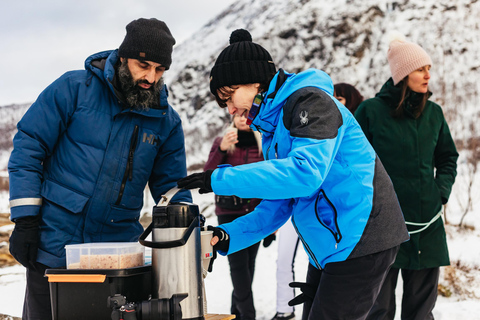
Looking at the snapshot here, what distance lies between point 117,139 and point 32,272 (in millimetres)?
699

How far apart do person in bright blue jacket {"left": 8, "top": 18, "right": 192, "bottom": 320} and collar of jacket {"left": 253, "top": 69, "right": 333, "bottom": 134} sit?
689 mm

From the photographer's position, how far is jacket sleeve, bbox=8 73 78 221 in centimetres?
200

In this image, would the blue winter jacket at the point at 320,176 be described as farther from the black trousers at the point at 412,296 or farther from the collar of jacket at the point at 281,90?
the black trousers at the point at 412,296

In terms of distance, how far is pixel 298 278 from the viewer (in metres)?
5.45

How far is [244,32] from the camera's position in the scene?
215 centimetres

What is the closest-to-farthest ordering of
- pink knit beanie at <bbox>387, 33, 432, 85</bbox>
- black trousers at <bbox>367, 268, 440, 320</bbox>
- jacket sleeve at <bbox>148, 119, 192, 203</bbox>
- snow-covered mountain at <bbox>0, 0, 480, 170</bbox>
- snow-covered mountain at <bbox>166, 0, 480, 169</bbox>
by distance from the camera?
1. jacket sleeve at <bbox>148, 119, 192, 203</bbox>
2. black trousers at <bbox>367, 268, 440, 320</bbox>
3. pink knit beanie at <bbox>387, 33, 432, 85</bbox>
4. snow-covered mountain at <bbox>0, 0, 480, 170</bbox>
5. snow-covered mountain at <bbox>166, 0, 480, 169</bbox>

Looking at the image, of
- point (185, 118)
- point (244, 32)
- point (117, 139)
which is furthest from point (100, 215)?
point (185, 118)

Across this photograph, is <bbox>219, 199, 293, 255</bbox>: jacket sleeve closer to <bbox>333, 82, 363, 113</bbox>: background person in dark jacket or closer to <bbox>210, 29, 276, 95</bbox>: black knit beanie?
<bbox>210, 29, 276, 95</bbox>: black knit beanie

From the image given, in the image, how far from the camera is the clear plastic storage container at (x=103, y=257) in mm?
1569

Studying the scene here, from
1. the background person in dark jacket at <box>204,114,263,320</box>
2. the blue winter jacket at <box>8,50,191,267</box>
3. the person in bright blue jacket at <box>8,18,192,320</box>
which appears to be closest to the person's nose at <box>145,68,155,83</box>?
the person in bright blue jacket at <box>8,18,192,320</box>

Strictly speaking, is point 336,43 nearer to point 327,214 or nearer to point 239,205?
point 239,205

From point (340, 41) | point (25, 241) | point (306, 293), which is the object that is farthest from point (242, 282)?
point (340, 41)

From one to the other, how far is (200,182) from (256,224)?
1.63ft

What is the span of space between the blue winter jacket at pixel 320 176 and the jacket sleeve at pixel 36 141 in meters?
0.92
